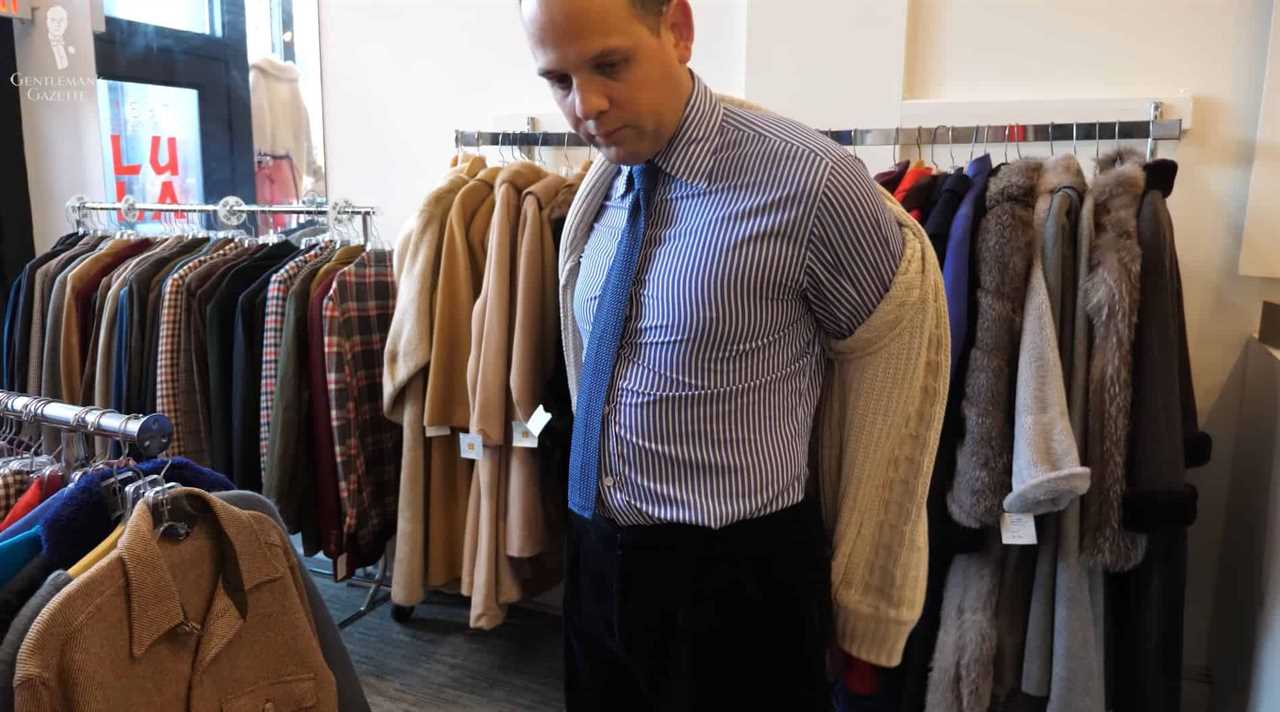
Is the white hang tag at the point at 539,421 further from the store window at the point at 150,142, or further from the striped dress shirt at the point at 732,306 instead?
the store window at the point at 150,142

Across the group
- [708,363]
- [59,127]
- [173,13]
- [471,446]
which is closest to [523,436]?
[471,446]

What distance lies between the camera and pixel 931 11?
214 cm

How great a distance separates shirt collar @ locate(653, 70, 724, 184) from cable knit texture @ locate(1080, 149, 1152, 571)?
3.03ft

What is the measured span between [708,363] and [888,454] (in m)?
0.29

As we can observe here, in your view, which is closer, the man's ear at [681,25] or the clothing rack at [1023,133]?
the man's ear at [681,25]

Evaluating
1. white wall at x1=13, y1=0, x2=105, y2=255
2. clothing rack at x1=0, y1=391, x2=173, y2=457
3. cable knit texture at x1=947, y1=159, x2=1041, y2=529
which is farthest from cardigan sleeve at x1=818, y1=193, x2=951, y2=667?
white wall at x1=13, y1=0, x2=105, y2=255

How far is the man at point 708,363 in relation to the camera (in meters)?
1.07

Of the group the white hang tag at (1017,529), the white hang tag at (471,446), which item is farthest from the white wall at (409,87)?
the white hang tag at (1017,529)

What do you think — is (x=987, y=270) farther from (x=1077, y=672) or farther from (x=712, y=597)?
(x=712, y=597)

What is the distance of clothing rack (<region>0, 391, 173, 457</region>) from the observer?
3.63ft

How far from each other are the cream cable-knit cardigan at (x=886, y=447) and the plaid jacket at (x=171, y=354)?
1.74 meters

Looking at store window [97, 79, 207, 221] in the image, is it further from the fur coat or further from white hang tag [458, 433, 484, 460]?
the fur coat

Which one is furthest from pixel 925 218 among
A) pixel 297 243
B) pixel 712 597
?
pixel 297 243

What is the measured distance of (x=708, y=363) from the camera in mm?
1105
